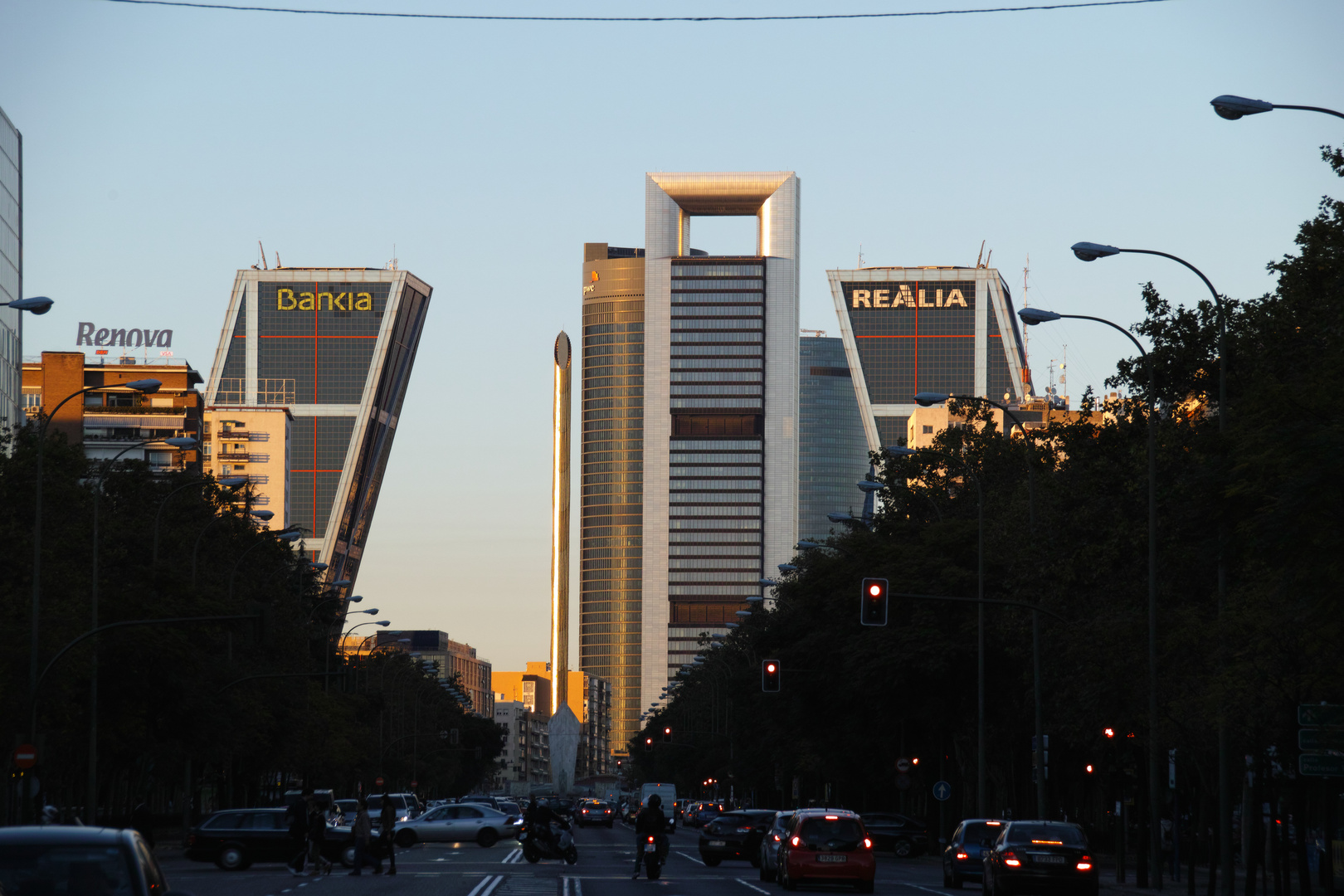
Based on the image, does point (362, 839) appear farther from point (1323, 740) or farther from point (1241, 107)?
point (1241, 107)

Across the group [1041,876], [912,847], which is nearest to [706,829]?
[912,847]

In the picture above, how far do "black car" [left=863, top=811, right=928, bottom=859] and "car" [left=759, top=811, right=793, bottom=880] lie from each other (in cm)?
1919

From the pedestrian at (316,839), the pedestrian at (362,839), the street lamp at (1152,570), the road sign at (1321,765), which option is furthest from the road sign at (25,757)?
the road sign at (1321,765)

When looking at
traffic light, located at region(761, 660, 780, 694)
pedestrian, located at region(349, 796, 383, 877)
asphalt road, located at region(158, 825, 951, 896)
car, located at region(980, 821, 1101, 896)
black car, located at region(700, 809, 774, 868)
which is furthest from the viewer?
traffic light, located at region(761, 660, 780, 694)

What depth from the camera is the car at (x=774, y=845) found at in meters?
33.2

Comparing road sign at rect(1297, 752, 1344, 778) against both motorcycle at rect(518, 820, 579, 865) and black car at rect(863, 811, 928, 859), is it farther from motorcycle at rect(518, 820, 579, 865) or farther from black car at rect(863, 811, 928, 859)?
black car at rect(863, 811, 928, 859)

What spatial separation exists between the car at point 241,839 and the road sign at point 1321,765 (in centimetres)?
2333

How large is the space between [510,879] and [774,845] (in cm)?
513

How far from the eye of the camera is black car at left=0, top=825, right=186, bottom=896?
10648 millimetres

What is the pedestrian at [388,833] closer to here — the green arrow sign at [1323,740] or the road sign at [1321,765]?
the road sign at [1321,765]

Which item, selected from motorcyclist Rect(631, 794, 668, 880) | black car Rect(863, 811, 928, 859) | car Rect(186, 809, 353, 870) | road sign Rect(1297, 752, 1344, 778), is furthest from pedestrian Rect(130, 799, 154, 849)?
road sign Rect(1297, 752, 1344, 778)

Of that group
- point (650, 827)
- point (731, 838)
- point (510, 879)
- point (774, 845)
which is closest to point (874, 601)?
point (774, 845)

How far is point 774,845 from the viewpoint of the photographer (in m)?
34.4

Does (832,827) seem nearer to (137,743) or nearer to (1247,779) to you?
(1247,779)
